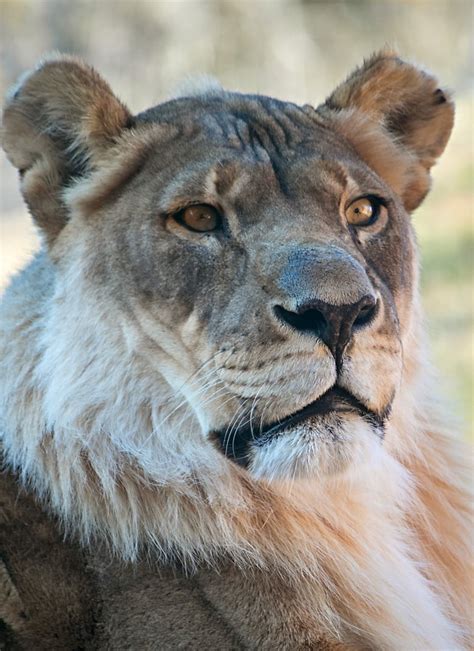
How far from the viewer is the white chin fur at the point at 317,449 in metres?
2.87

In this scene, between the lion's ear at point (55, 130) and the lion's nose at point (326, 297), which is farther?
the lion's ear at point (55, 130)

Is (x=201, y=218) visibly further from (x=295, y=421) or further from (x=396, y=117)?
(x=396, y=117)

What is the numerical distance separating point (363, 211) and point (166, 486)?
1059mm

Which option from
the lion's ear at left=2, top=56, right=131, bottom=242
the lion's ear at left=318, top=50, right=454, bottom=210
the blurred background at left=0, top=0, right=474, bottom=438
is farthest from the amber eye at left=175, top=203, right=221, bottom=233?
the blurred background at left=0, top=0, right=474, bottom=438

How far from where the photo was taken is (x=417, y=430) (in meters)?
3.69

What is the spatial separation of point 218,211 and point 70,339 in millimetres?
615

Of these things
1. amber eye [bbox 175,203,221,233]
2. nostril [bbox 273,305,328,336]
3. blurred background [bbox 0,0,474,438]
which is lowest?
nostril [bbox 273,305,328,336]

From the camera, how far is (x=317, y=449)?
2.88m

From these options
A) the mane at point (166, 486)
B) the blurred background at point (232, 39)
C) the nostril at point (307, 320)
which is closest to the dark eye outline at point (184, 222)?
the mane at point (166, 486)

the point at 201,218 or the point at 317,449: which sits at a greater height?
the point at 201,218

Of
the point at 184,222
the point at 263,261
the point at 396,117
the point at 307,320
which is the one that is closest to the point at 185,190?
the point at 184,222

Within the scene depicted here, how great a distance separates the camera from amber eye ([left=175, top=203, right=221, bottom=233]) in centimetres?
328

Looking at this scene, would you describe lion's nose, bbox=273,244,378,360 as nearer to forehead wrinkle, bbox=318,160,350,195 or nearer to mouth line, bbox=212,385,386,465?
mouth line, bbox=212,385,386,465

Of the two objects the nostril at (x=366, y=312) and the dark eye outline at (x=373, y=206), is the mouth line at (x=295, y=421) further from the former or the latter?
the dark eye outline at (x=373, y=206)
